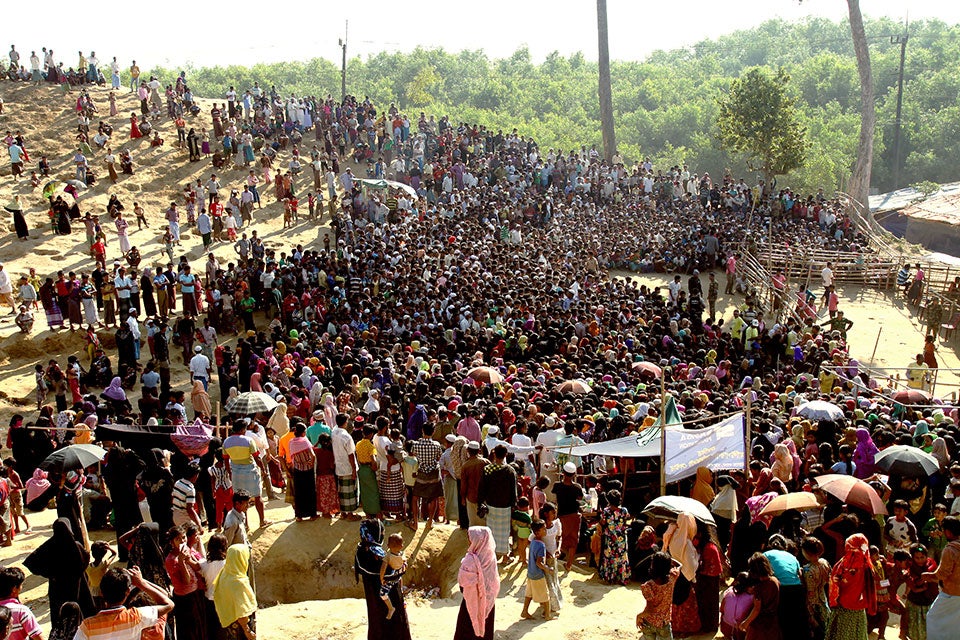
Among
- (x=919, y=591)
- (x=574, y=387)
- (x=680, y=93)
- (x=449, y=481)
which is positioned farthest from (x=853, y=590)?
(x=680, y=93)

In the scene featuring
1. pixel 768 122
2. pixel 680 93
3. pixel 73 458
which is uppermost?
pixel 680 93

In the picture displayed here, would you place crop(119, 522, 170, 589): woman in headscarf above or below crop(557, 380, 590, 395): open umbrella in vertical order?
above

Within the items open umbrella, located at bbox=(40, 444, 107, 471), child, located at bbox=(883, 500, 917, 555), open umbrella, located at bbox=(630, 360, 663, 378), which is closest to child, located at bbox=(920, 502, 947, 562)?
child, located at bbox=(883, 500, 917, 555)

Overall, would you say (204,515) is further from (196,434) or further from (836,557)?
(836,557)

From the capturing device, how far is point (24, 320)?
16469mm

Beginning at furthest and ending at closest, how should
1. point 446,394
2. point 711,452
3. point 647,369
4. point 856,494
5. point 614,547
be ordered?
1. point 647,369
2. point 446,394
3. point 711,452
4. point 614,547
5. point 856,494

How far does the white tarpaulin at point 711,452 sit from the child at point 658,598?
2043mm

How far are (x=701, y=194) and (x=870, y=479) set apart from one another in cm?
2006

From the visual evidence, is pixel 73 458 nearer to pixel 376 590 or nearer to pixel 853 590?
pixel 376 590

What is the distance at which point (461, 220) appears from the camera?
22688 mm

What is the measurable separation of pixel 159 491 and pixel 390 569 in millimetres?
2687

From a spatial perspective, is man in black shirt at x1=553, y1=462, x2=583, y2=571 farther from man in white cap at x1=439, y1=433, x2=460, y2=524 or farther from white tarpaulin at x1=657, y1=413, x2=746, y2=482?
man in white cap at x1=439, y1=433, x2=460, y2=524

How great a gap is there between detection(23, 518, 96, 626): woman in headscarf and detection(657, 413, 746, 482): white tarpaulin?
5.26 meters

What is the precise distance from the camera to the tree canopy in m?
49.1
